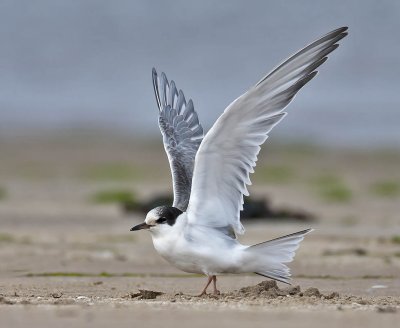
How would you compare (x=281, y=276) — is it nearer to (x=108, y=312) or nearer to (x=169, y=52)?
(x=108, y=312)

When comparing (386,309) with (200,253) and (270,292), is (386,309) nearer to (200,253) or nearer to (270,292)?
(270,292)

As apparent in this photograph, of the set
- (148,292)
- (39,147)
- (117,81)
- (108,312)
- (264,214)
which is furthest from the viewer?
(117,81)

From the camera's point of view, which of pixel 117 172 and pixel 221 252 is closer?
pixel 221 252

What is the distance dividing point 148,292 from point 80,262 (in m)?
2.83

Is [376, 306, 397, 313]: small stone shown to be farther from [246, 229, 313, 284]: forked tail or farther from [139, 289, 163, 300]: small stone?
[139, 289, 163, 300]: small stone

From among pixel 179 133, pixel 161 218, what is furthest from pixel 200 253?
pixel 179 133

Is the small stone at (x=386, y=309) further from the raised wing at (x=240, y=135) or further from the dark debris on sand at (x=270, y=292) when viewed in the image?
the raised wing at (x=240, y=135)

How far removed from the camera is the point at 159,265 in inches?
421

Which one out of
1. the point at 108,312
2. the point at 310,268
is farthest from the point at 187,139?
the point at 108,312

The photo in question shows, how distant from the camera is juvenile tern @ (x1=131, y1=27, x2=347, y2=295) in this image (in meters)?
7.91

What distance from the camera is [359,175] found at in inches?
900

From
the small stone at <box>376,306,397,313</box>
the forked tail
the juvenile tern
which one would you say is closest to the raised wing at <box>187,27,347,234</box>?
the juvenile tern

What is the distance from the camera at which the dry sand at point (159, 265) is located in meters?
6.85

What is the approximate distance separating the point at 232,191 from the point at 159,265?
8.75 feet
